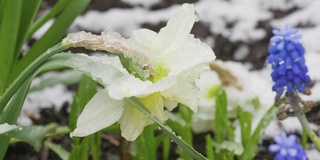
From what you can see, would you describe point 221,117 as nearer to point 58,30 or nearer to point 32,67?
point 58,30

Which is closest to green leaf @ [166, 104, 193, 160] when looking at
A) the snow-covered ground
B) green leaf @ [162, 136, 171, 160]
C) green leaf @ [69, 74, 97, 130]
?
green leaf @ [162, 136, 171, 160]

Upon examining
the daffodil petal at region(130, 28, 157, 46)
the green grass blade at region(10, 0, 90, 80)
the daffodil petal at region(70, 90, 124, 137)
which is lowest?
the daffodil petal at region(70, 90, 124, 137)

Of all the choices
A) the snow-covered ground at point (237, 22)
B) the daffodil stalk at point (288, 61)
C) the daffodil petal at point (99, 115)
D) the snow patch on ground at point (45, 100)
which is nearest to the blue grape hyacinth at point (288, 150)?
the daffodil stalk at point (288, 61)

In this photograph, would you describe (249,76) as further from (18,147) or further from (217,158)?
(18,147)

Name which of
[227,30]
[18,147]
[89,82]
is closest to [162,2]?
[227,30]

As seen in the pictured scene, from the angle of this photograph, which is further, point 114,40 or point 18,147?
point 18,147

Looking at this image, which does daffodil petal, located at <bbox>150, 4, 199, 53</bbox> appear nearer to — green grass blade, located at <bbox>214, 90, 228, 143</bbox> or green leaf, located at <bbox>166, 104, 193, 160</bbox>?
green leaf, located at <bbox>166, 104, 193, 160</bbox>

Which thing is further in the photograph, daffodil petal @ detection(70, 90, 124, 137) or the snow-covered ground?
the snow-covered ground

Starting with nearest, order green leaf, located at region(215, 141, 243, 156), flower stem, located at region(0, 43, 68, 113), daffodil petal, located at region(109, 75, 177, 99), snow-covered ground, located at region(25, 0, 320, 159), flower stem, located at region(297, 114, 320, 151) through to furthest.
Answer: daffodil petal, located at region(109, 75, 177, 99) < flower stem, located at region(0, 43, 68, 113) < flower stem, located at region(297, 114, 320, 151) < green leaf, located at region(215, 141, 243, 156) < snow-covered ground, located at region(25, 0, 320, 159)
